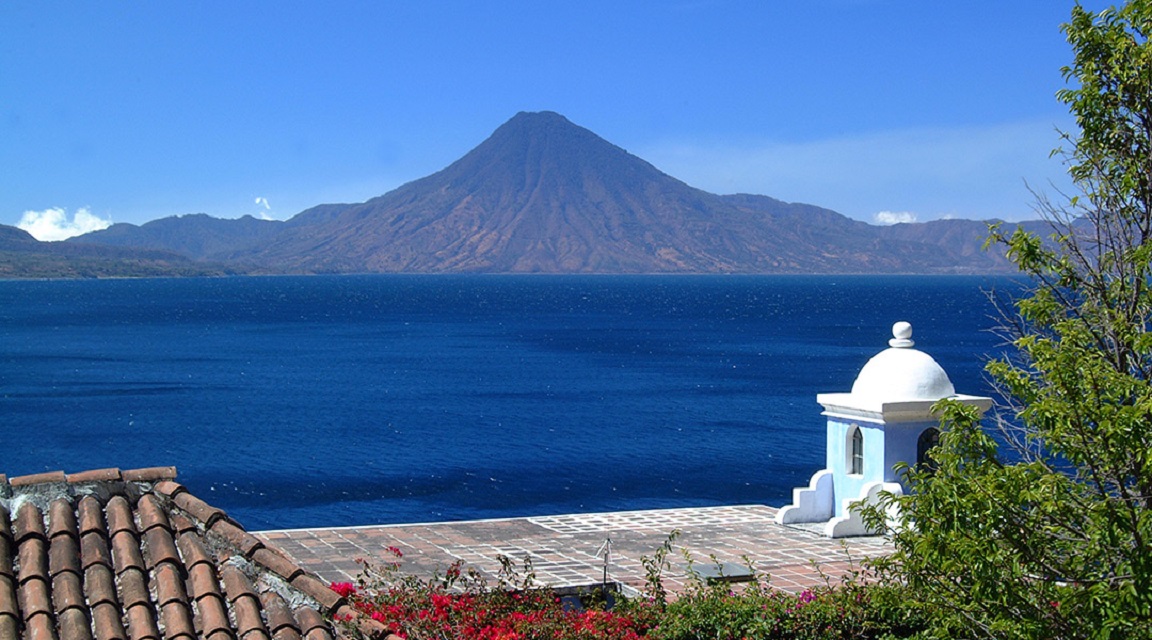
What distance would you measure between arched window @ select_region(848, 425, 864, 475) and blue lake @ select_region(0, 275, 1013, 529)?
11.8 ft

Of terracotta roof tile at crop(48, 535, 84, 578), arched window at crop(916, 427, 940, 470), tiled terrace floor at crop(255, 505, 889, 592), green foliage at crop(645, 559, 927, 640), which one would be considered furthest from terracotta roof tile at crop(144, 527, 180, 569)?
arched window at crop(916, 427, 940, 470)

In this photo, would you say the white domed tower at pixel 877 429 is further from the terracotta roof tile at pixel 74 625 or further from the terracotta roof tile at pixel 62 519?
the terracotta roof tile at pixel 74 625

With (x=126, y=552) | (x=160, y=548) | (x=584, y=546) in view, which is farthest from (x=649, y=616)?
(x=126, y=552)

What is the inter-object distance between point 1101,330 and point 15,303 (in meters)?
138

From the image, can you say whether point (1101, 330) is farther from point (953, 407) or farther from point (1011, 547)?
point (1011, 547)

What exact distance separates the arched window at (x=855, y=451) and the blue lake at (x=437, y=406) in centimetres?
359

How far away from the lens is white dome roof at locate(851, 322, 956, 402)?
13156 millimetres

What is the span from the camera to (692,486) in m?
29.5

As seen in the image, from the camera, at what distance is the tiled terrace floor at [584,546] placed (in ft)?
37.7

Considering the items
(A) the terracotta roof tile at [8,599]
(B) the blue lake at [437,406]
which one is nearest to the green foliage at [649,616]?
(B) the blue lake at [437,406]

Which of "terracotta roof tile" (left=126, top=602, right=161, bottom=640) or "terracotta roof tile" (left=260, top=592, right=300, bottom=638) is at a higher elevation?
"terracotta roof tile" (left=126, top=602, right=161, bottom=640)

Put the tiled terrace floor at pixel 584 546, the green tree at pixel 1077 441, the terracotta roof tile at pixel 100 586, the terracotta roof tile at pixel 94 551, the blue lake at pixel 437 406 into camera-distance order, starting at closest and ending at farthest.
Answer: the terracotta roof tile at pixel 100 586
the terracotta roof tile at pixel 94 551
the green tree at pixel 1077 441
the tiled terrace floor at pixel 584 546
the blue lake at pixel 437 406

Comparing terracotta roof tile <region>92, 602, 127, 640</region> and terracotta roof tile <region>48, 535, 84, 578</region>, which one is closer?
terracotta roof tile <region>92, 602, 127, 640</region>

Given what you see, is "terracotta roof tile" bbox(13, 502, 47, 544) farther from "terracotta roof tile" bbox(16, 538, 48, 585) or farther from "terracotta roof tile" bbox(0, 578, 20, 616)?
"terracotta roof tile" bbox(0, 578, 20, 616)
